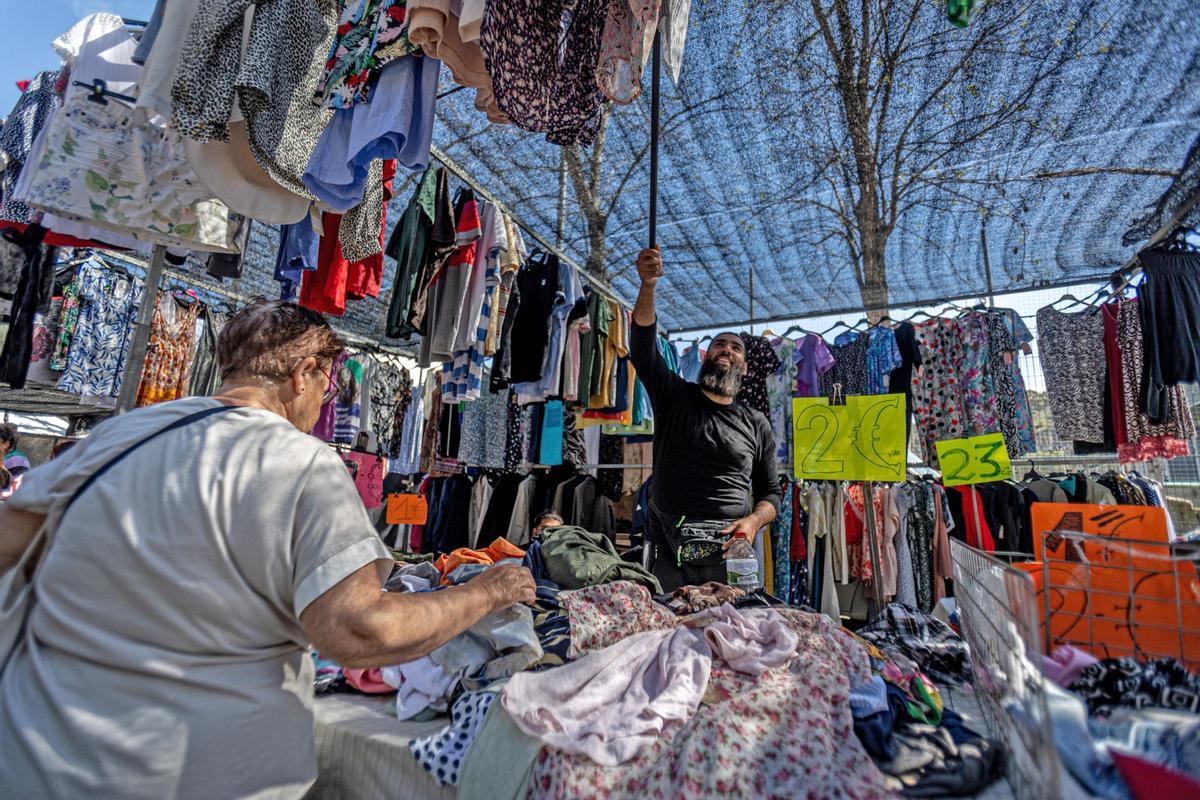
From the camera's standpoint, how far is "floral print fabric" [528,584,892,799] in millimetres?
999

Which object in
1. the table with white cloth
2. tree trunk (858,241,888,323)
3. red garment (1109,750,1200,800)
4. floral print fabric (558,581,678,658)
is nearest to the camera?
red garment (1109,750,1200,800)

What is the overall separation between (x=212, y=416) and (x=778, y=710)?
130 centimetres

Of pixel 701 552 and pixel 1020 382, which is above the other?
pixel 1020 382

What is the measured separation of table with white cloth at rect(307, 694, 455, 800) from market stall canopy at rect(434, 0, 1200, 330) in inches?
152

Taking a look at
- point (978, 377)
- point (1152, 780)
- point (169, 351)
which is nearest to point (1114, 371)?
point (978, 377)

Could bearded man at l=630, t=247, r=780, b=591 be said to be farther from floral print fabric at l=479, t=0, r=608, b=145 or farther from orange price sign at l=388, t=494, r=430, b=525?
orange price sign at l=388, t=494, r=430, b=525

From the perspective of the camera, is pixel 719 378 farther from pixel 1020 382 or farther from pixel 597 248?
pixel 597 248

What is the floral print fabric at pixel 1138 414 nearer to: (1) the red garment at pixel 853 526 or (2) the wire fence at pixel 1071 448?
(2) the wire fence at pixel 1071 448

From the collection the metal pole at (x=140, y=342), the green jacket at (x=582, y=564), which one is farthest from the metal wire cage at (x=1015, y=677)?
the metal pole at (x=140, y=342)

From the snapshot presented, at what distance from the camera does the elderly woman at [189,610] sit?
3.38 feet

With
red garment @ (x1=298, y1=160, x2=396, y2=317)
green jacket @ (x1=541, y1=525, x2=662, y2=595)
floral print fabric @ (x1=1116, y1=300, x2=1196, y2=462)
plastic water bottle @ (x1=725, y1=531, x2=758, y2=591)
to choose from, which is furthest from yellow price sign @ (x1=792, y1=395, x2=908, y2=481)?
floral print fabric @ (x1=1116, y1=300, x2=1196, y2=462)

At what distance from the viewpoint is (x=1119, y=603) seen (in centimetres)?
133

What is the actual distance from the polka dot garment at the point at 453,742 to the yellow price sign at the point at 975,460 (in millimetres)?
2677

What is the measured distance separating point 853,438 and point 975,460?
Result: 23.1 inches
